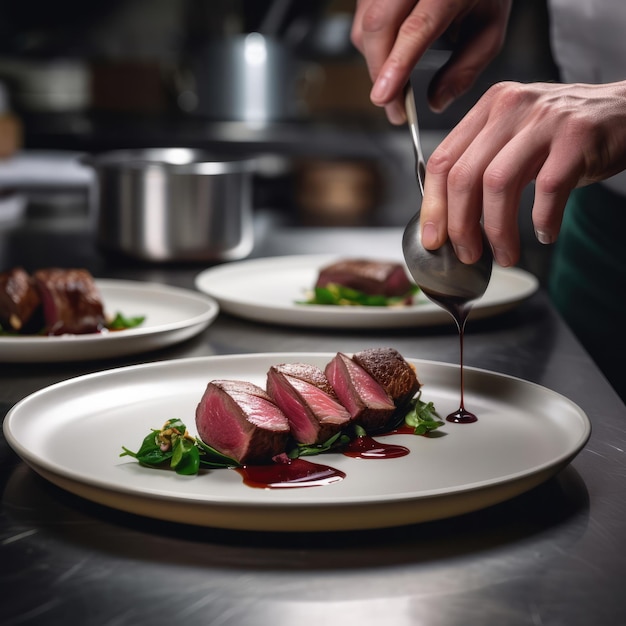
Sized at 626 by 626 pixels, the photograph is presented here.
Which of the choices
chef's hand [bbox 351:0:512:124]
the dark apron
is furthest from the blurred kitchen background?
chef's hand [bbox 351:0:512:124]

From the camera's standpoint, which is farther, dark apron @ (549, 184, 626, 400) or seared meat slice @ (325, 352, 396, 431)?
dark apron @ (549, 184, 626, 400)

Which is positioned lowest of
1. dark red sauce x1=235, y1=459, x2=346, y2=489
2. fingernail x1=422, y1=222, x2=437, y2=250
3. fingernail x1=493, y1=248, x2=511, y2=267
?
dark red sauce x1=235, y1=459, x2=346, y2=489

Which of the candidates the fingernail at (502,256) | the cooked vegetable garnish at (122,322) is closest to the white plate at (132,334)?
the cooked vegetable garnish at (122,322)

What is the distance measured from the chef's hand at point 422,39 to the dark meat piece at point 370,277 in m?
0.31

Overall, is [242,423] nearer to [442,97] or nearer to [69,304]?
[69,304]

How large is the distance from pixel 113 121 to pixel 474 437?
490 cm

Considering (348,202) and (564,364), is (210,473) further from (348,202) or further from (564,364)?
(348,202)

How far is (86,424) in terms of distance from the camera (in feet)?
3.58

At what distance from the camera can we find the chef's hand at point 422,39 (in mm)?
1462

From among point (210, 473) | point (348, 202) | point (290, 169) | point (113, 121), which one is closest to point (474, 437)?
point (210, 473)

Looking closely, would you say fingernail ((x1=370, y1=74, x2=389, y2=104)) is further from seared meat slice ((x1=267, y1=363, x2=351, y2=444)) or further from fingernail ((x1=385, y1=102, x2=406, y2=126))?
seared meat slice ((x1=267, y1=363, x2=351, y2=444))

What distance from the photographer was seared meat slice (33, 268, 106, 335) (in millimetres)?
1493

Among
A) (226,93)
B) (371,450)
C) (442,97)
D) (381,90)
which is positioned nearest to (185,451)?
(371,450)

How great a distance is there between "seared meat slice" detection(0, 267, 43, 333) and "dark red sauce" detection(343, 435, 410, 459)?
0.68m
